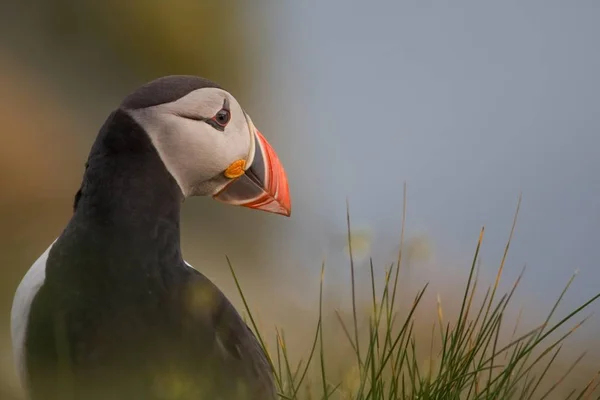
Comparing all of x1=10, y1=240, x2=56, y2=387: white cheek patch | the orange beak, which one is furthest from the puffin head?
x1=10, y1=240, x2=56, y2=387: white cheek patch

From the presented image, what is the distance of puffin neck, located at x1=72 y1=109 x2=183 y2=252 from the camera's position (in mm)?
2170

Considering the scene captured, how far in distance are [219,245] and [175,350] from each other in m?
7.71

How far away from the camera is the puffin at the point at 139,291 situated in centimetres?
205

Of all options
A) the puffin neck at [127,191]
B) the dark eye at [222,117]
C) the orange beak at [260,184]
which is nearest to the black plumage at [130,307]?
the puffin neck at [127,191]

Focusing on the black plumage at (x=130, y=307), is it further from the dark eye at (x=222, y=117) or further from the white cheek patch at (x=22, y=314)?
the dark eye at (x=222, y=117)

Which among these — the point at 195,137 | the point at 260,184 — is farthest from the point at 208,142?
the point at 260,184

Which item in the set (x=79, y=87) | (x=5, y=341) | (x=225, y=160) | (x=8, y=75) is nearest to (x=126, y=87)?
(x=79, y=87)

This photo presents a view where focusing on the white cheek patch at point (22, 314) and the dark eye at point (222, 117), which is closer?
the white cheek patch at point (22, 314)

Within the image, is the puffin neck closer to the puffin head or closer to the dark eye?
the puffin head

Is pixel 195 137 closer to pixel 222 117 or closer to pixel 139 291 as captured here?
pixel 222 117

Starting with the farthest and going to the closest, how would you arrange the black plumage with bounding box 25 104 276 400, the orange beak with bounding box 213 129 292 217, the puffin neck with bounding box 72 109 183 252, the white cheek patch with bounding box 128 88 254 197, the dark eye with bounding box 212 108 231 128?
the orange beak with bounding box 213 129 292 217
the dark eye with bounding box 212 108 231 128
the white cheek patch with bounding box 128 88 254 197
the puffin neck with bounding box 72 109 183 252
the black plumage with bounding box 25 104 276 400

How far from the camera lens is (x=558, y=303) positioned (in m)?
2.48

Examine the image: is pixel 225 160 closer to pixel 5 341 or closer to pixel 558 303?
pixel 558 303

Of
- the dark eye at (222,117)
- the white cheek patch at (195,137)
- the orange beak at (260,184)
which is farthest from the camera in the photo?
the orange beak at (260,184)
